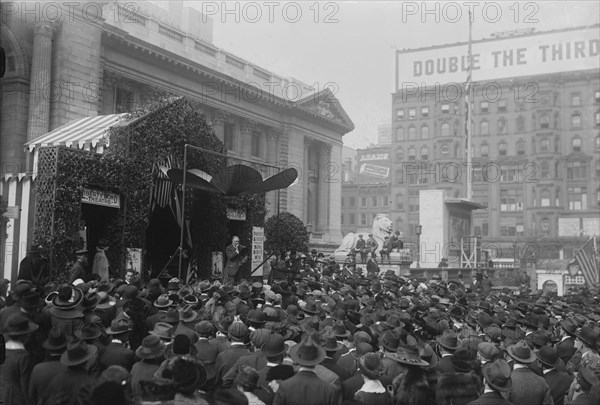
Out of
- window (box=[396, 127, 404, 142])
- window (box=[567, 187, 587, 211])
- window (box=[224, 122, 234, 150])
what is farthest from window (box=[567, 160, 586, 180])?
window (box=[224, 122, 234, 150])

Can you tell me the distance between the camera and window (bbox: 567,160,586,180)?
83875 millimetres

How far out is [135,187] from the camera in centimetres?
1658

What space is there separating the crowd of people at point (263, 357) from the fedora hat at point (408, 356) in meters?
0.01

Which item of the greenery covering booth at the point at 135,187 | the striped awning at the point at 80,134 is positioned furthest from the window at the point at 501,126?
the striped awning at the point at 80,134

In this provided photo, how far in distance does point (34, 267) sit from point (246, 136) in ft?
118

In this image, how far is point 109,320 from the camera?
8.95m

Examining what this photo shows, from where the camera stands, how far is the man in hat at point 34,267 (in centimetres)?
1293

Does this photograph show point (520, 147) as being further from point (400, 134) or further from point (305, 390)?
point (305, 390)

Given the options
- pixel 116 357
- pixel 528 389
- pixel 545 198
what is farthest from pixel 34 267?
pixel 545 198

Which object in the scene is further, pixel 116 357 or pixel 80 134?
pixel 80 134

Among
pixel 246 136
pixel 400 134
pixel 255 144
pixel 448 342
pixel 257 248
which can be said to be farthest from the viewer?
pixel 400 134

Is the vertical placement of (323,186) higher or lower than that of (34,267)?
higher

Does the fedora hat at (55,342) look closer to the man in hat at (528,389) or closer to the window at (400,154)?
the man in hat at (528,389)

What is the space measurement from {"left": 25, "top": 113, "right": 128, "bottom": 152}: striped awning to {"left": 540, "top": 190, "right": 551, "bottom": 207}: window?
73851 mm
